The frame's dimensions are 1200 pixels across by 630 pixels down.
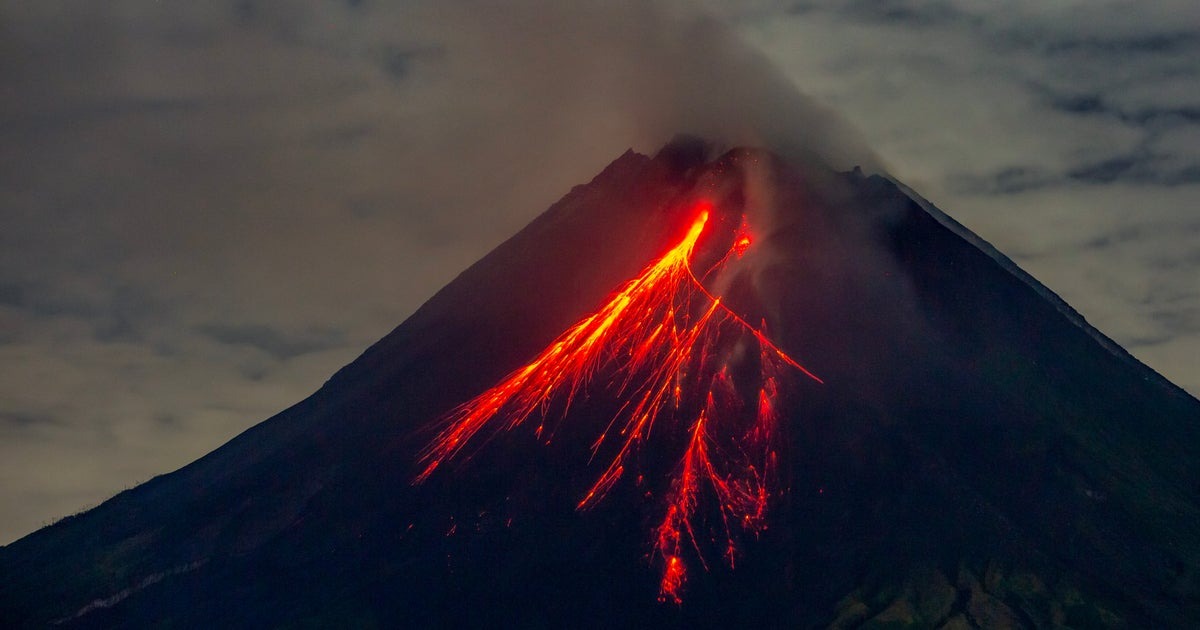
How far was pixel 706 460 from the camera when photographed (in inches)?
2943

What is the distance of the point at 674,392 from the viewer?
78.6 meters

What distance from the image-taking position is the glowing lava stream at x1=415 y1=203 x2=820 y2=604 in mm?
72812

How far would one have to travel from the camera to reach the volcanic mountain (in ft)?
229

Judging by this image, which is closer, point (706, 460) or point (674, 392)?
point (706, 460)

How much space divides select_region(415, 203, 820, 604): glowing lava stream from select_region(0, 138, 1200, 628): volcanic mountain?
0.20 m

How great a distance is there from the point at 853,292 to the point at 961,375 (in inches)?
326

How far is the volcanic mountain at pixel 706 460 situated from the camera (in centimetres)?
6969

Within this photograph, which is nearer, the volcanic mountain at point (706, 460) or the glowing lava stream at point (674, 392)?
the volcanic mountain at point (706, 460)

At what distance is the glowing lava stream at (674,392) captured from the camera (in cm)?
7281

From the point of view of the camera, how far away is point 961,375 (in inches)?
3236

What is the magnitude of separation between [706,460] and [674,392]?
5.47 metres

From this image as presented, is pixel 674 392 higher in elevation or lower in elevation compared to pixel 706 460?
higher

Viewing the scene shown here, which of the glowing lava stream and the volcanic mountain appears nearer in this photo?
the volcanic mountain

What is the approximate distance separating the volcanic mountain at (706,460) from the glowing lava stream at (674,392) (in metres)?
0.20
